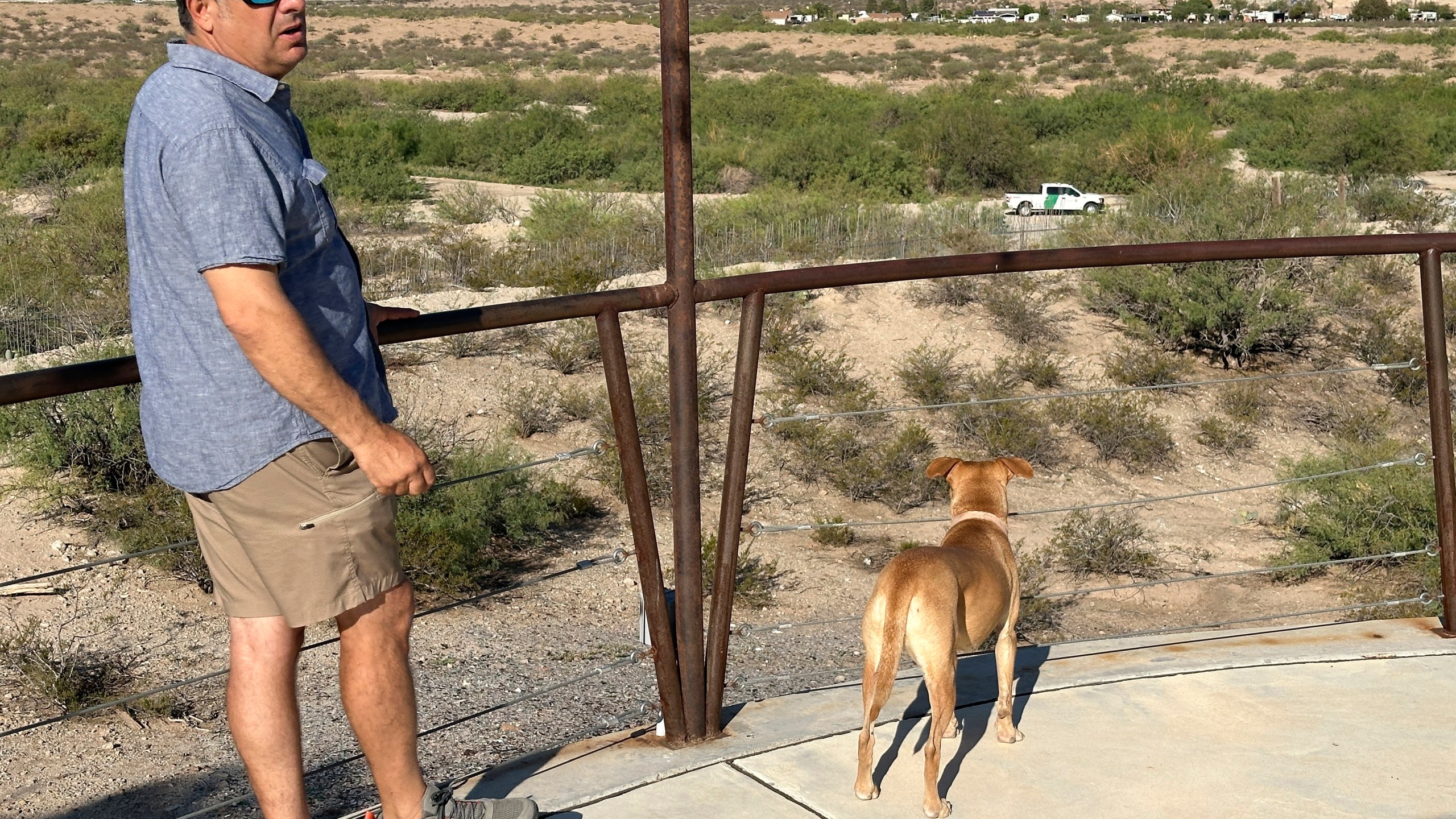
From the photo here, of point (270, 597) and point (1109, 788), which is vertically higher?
point (270, 597)

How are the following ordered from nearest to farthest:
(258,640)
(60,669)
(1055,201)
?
(258,640), (60,669), (1055,201)

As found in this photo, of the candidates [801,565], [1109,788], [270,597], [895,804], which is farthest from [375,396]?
[801,565]

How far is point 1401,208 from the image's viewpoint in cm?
1908

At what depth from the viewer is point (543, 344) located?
490 inches

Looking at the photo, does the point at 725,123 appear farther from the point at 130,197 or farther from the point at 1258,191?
the point at 130,197

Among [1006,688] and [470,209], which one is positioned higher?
[1006,688]

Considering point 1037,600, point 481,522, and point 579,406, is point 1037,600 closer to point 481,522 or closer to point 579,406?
point 481,522

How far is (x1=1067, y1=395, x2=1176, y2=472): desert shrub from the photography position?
11414 millimetres

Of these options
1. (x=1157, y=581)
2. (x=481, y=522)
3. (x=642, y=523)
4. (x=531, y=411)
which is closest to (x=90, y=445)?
(x=481, y=522)

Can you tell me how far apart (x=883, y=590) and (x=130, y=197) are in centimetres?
164

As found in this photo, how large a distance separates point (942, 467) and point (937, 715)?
2.81ft

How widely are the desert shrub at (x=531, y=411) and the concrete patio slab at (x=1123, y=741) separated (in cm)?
728

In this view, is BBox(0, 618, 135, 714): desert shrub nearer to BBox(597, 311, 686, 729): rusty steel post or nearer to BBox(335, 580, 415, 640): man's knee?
BBox(597, 311, 686, 729): rusty steel post

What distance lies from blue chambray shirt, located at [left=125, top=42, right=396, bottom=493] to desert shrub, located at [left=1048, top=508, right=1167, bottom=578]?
726 cm
